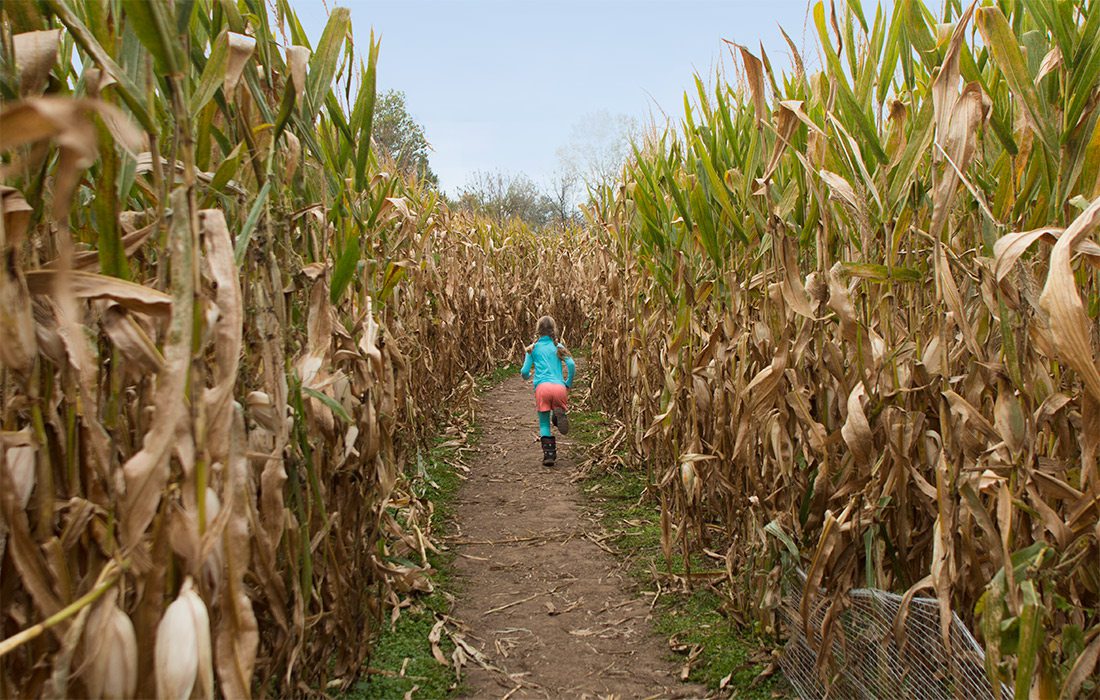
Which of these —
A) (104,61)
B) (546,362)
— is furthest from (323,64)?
(546,362)

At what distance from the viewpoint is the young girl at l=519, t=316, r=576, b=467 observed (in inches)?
231

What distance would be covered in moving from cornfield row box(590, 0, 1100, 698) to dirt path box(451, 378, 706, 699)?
1.61ft

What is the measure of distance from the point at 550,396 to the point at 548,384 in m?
0.10

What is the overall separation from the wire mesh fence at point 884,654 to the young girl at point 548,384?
347 cm

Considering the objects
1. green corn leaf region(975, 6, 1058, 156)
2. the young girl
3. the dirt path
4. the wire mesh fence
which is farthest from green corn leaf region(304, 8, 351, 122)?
the young girl

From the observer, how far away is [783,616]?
2682 millimetres

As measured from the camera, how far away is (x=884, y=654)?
193 cm

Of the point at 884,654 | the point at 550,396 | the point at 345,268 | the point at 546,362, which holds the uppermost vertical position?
the point at 345,268

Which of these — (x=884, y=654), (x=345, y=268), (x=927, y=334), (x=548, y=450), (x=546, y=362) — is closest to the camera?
(x=884, y=654)

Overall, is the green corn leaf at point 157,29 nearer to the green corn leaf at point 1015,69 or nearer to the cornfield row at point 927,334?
the cornfield row at point 927,334

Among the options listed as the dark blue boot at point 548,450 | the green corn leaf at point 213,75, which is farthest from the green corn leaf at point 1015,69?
the dark blue boot at point 548,450

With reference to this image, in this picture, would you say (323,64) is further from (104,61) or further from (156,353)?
(156,353)

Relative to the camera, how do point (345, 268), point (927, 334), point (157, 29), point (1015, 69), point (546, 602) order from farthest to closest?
point (546, 602)
point (927, 334)
point (345, 268)
point (1015, 69)
point (157, 29)

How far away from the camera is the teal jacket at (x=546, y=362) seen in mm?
6031
